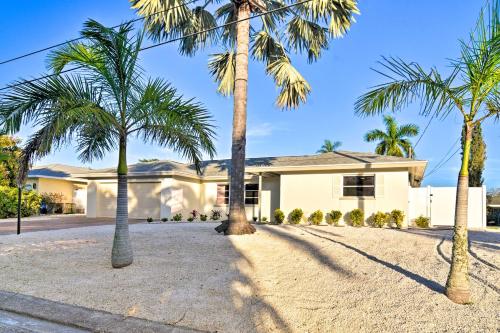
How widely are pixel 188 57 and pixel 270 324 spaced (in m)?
11.8

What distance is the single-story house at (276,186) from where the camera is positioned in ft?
50.6

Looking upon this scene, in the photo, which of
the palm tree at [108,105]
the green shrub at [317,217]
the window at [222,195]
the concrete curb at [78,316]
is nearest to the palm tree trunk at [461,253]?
the concrete curb at [78,316]

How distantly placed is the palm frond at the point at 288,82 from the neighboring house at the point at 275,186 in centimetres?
411

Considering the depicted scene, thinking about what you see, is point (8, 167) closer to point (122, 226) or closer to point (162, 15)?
point (162, 15)

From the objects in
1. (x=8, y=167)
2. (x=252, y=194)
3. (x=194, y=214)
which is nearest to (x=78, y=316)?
(x=194, y=214)

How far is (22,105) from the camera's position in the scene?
6.82 m

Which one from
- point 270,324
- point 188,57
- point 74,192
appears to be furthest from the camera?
point 74,192

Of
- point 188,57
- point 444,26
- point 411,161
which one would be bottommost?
point 411,161

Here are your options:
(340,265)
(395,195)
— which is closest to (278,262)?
(340,265)

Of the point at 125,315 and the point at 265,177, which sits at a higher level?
the point at 265,177

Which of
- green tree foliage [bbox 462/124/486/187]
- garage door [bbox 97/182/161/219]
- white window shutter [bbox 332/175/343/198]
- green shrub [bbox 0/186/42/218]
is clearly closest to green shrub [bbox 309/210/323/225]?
white window shutter [bbox 332/175/343/198]

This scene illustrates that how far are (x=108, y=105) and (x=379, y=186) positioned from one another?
38.7 feet

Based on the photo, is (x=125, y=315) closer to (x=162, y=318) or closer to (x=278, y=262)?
(x=162, y=318)

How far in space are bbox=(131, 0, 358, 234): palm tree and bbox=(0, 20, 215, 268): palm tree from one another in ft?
10.0
